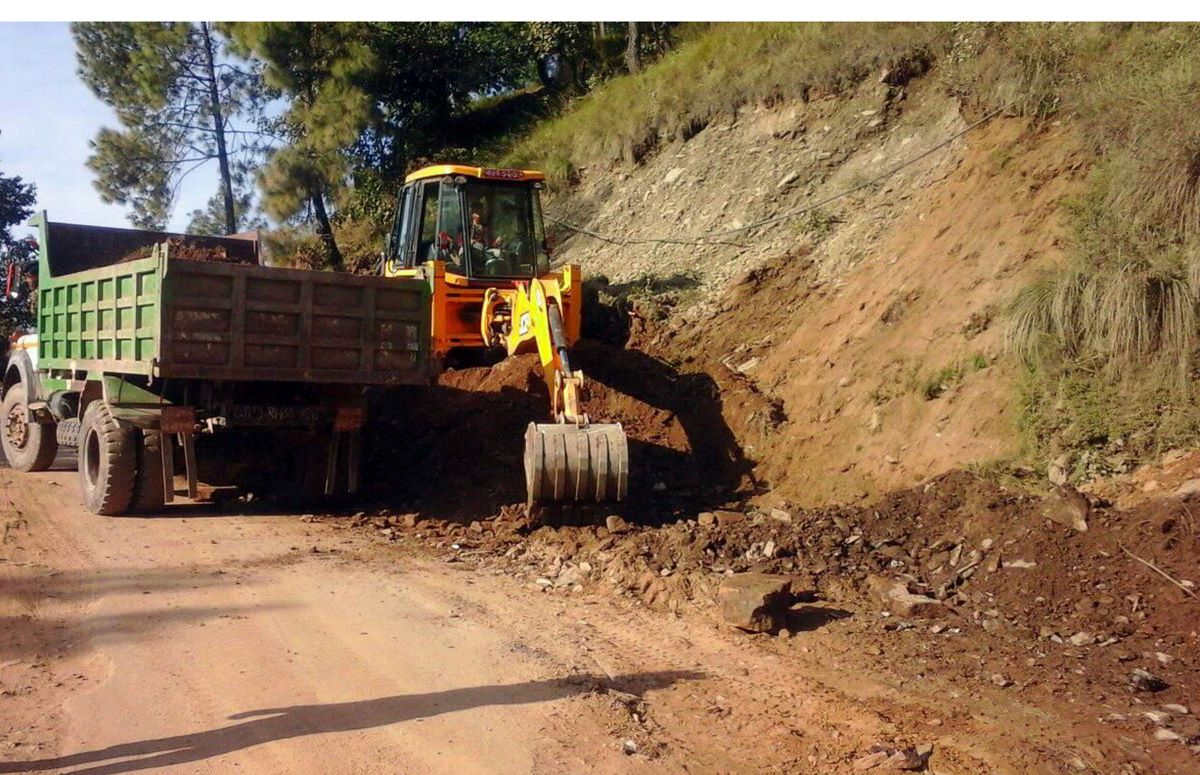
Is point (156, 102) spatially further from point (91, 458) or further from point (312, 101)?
point (91, 458)

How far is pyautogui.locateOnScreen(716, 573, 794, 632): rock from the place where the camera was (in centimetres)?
649

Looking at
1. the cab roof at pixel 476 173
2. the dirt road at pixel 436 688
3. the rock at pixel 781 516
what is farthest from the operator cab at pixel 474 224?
the dirt road at pixel 436 688

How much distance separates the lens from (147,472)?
1028cm

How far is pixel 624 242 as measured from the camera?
17641 millimetres

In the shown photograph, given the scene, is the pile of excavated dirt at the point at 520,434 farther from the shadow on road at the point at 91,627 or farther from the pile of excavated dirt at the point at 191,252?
the shadow on road at the point at 91,627

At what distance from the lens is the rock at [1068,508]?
7.02 metres

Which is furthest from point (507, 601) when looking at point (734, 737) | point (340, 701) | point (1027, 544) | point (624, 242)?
point (624, 242)

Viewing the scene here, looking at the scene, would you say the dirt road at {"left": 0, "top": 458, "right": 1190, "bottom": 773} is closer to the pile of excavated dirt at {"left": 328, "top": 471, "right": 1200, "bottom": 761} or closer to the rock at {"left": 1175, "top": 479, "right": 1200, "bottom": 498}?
the pile of excavated dirt at {"left": 328, "top": 471, "right": 1200, "bottom": 761}

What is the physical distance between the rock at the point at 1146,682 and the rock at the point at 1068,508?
162 centimetres

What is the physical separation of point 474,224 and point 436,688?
22.4ft

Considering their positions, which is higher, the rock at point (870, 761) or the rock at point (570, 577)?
the rock at point (570, 577)

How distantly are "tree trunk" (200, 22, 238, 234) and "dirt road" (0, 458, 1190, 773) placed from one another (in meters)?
19.5

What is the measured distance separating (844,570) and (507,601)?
243 cm

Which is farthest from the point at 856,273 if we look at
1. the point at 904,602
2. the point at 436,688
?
the point at 436,688
